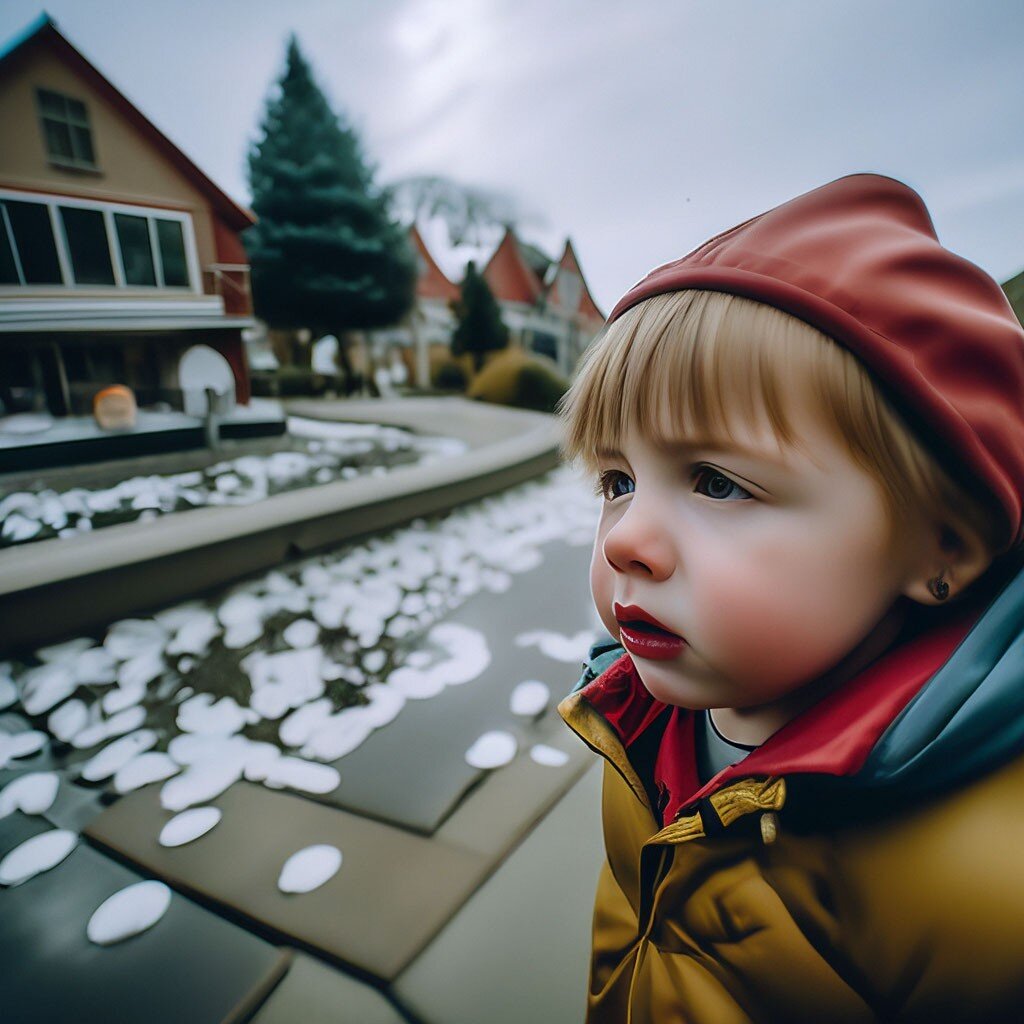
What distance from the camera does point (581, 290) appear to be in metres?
3.67

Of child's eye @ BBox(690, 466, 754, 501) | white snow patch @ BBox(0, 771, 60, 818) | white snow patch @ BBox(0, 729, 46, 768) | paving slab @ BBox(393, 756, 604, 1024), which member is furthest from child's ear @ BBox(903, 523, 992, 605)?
white snow patch @ BBox(0, 729, 46, 768)

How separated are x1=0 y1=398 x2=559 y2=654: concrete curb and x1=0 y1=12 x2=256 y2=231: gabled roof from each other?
90 centimetres

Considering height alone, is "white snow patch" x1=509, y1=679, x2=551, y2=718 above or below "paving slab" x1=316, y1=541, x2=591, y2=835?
below

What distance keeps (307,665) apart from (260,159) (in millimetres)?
2035

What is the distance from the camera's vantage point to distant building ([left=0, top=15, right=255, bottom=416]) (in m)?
1.48

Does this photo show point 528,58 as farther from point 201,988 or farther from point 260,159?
point 201,988

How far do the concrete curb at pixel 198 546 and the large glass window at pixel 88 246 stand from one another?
0.70 m

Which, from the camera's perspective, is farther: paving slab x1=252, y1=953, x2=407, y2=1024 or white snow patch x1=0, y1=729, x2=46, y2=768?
white snow patch x1=0, y1=729, x2=46, y2=768

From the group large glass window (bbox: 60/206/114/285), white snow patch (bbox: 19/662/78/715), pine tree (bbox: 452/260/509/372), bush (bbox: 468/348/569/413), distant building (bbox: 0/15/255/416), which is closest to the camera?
white snow patch (bbox: 19/662/78/715)

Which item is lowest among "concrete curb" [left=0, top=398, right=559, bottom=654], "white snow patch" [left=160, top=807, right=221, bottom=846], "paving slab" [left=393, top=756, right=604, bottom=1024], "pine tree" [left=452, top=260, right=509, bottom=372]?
"paving slab" [left=393, top=756, right=604, bottom=1024]

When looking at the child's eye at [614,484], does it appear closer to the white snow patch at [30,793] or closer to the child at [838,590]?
the child at [838,590]

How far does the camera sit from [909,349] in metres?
0.40

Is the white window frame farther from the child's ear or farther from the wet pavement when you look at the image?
the child's ear

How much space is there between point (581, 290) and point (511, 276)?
45 centimetres
